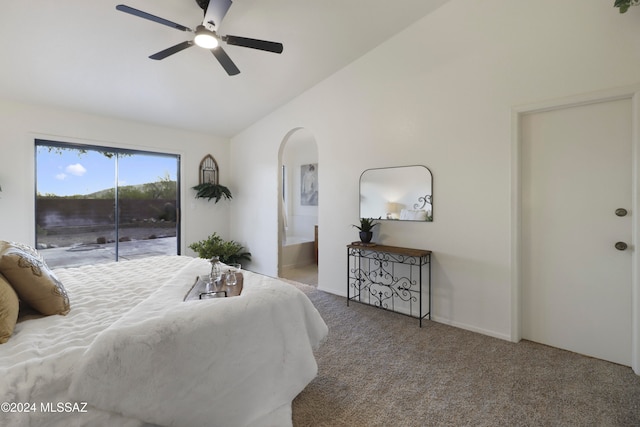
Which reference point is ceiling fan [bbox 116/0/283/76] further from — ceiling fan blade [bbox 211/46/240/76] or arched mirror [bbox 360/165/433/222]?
arched mirror [bbox 360/165/433/222]

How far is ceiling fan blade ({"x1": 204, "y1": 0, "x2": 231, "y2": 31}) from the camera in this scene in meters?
2.06

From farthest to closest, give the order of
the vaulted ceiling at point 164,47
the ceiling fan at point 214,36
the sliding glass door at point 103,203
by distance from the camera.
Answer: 1. the sliding glass door at point 103,203
2. the vaulted ceiling at point 164,47
3. the ceiling fan at point 214,36

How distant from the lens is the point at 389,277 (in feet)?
11.3

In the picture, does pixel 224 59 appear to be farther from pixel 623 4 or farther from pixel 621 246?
pixel 621 246

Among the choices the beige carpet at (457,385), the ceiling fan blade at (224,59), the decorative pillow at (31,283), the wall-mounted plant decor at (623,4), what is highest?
the wall-mounted plant decor at (623,4)

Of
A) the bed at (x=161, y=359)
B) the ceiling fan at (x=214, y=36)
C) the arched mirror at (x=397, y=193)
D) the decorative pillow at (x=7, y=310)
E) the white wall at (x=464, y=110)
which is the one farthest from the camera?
the arched mirror at (x=397, y=193)

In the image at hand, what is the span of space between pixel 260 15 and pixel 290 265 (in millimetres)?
4028

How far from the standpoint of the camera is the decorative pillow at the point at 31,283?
4.90 ft

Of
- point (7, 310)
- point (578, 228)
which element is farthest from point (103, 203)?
point (578, 228)

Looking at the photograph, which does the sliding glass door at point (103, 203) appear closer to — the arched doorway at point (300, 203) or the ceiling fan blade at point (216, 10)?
the arched doorway at point (300, 203)

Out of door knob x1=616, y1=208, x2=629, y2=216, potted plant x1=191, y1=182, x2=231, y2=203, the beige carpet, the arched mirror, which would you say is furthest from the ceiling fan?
door knob x1=616, y1=208, x2=629, y2=216

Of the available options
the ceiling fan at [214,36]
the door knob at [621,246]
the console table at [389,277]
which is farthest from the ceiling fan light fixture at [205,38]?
the door knob at [621,246]

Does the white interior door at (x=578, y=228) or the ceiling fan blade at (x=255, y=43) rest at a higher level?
the ceiling fan blade at (x=255, y=43)

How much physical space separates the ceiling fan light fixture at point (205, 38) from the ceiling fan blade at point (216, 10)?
0.07 m
